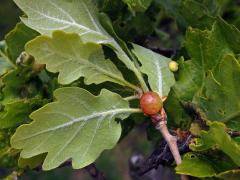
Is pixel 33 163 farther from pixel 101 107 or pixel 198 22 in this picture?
pixel 198 22

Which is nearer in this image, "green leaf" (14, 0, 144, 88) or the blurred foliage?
"green leaf" (14, 0, 144, 88)

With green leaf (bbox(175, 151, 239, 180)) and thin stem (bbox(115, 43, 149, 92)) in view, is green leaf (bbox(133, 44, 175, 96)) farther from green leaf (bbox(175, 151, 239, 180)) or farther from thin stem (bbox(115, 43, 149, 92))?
green leaf (bbox(175, 151, 239, 180))

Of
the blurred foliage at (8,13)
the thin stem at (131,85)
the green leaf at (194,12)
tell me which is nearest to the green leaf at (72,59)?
the thin stem at (131,85)

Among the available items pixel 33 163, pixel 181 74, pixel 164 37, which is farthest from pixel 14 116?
pixel 164 37

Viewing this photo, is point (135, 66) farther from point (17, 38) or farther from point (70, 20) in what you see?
point (17, 38)

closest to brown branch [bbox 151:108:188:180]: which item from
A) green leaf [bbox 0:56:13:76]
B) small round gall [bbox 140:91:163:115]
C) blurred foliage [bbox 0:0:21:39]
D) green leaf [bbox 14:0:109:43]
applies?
small round gall [bbox 140:91:163:115]

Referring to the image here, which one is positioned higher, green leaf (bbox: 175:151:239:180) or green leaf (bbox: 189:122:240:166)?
green leaf (bbox: 189:122:240:166)

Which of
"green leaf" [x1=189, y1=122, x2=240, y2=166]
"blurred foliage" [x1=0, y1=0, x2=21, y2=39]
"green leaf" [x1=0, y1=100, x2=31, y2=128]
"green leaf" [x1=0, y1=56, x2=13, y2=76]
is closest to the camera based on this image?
"green leaf" [x1=189, y1=122, x2=240, y2=166]

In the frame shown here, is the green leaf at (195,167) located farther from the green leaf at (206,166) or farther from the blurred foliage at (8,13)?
the blurred foliage at (8,13)
